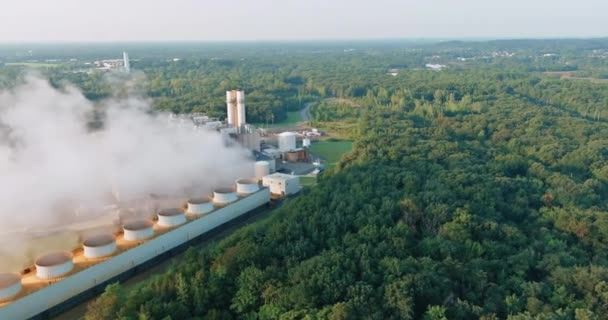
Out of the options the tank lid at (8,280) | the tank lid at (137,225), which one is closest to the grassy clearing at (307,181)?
the tank lid at (137,225)

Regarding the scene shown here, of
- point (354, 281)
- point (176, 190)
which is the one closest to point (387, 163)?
point (176, 190)

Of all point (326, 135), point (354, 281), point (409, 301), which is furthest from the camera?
point (326, 135)

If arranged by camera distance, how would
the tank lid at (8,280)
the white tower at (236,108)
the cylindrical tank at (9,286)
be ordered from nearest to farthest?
the cylindrical tank at (9,286) < the tank lid at (8,280) < the white tower at (236,108)

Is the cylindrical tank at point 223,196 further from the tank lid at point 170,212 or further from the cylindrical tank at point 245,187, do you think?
the tank lid at point 170,212

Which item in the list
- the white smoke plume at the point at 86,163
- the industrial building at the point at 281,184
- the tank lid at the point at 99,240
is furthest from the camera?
the industrial building at the point at 281,184

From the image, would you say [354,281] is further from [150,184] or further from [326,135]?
[326,135]
